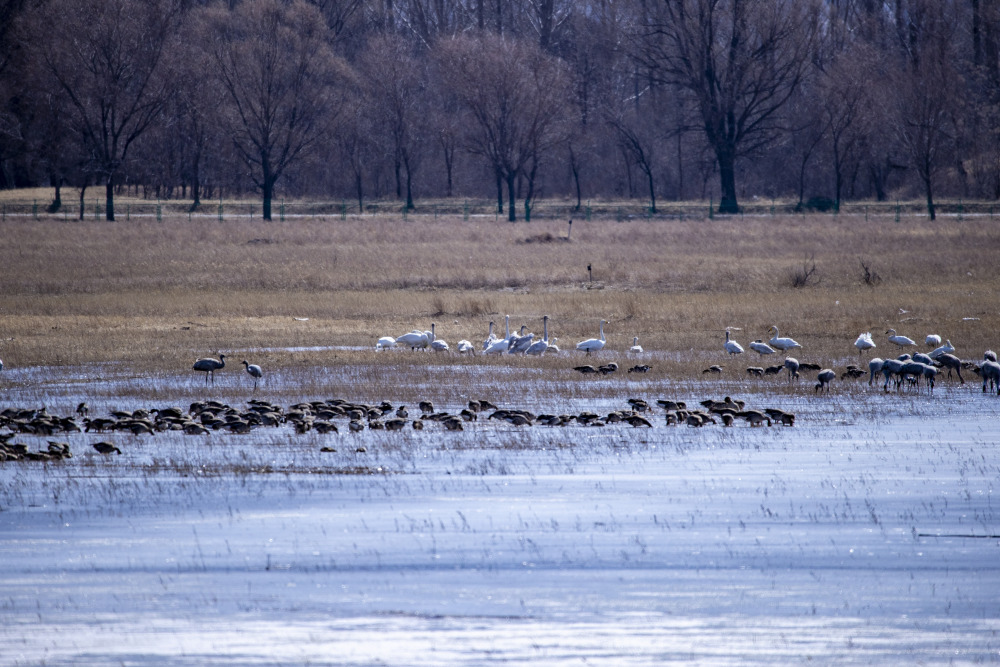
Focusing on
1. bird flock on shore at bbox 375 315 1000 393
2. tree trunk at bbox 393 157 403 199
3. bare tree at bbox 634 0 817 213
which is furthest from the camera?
tree trunk at bbox 393 157 403 199

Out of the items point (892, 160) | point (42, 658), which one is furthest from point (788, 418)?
point (892, 160)

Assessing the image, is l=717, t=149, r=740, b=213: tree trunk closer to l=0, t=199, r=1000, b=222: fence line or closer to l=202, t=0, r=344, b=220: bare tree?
l=0, t=199, r=1000, b=222: fence line

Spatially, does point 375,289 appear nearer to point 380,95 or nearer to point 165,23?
point 165,23

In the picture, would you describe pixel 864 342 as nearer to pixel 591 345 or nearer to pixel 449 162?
pixel 591 345

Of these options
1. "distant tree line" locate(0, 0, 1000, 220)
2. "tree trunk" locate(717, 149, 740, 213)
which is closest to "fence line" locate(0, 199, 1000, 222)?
"tree trunk" locate(717, 149, 740, 213)

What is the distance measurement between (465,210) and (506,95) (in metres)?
7.27

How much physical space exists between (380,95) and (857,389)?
209 feet

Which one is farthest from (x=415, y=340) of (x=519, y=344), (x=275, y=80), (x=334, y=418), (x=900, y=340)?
(x=275, y=80)

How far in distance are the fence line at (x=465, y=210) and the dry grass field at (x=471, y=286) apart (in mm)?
9289

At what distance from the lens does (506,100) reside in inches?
2547

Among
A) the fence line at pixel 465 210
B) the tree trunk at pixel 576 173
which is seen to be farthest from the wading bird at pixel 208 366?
the tree trunk at pixel 576 173

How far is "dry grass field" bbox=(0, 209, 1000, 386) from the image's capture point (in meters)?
22.4

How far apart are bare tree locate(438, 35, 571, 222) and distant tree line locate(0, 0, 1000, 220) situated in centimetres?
13

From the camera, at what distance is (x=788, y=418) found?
14297 millimetres
